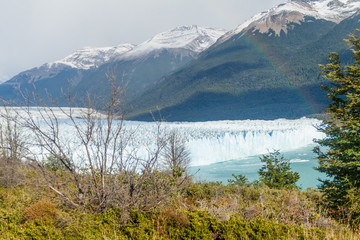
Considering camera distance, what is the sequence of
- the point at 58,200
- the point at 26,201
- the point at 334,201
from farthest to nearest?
the point at 334,201, the point at 26,201, the point at 58,200

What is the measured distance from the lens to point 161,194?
666 centimetres

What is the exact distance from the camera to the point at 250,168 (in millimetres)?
33125

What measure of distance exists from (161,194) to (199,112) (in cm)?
12940

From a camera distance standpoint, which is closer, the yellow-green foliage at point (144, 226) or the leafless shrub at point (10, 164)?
the yellow-green foliage at point (144, 226)

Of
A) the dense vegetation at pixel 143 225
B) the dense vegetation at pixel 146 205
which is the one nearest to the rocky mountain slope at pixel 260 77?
the dense vegetation at pixel 146 205

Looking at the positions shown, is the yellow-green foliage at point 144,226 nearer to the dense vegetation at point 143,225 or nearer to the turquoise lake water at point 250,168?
the dense vegetation at point 143,225

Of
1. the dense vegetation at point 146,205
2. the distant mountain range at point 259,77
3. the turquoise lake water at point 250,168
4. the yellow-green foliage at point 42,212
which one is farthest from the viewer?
the distant mountain range at point 259,77

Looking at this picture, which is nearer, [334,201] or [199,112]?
[334,201]

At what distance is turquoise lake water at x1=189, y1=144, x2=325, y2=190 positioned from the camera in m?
28.7

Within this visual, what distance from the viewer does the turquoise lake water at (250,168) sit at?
28.7m

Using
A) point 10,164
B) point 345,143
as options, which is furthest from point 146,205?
point 10,164

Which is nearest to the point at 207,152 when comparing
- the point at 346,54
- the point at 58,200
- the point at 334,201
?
A: the point at 334,201

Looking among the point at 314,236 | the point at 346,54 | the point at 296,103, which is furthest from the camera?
the point at 346,54

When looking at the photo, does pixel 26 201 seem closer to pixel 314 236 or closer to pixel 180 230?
pixel 180 230
